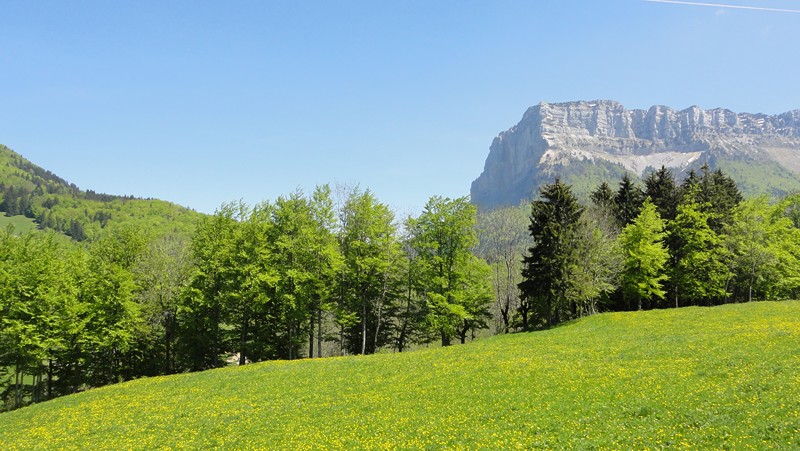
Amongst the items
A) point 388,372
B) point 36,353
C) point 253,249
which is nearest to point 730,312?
point 388,372

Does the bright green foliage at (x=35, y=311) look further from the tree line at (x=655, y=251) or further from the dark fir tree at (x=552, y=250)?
the tree line at (x=655, y=251)

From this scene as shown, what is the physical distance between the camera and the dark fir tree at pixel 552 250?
4416 centimetres

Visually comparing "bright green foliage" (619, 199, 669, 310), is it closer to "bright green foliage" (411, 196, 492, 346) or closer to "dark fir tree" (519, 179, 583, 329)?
"dark fir tree" (519, 179, 583, 329)

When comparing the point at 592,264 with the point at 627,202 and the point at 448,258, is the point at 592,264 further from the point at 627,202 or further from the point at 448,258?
the point at 627,202

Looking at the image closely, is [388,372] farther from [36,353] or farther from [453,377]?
[36,353]

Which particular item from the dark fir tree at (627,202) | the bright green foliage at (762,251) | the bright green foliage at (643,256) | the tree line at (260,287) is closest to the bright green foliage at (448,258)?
the tree line at (260,287)

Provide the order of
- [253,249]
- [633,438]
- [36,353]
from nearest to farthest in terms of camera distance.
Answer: [633,438] < [36,353] < [253,249]

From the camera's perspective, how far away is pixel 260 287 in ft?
150

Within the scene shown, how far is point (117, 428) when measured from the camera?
77.1ft

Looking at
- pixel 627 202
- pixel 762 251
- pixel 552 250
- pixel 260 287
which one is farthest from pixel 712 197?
pixel 260 287

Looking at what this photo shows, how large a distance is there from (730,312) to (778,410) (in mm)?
30352

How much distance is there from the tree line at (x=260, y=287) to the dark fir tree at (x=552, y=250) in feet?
20.8

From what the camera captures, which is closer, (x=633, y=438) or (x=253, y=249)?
(x=633, y=438)

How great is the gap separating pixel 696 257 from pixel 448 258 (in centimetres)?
3037
